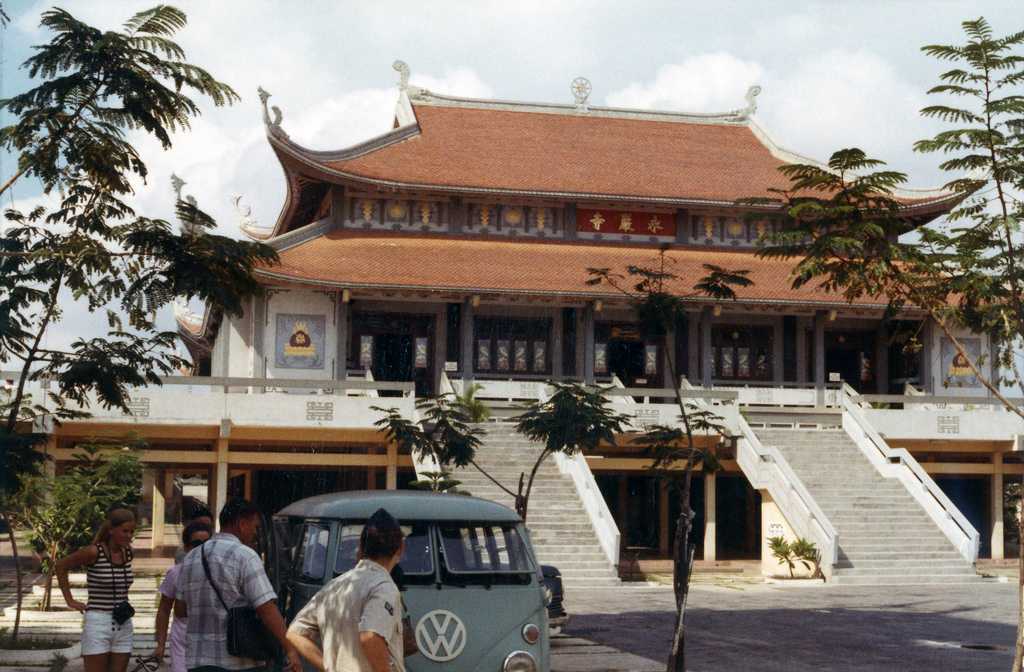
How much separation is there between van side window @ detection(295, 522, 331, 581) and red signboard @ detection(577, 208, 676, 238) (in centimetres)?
2923

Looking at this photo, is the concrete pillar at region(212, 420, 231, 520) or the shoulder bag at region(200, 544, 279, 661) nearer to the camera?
the shoulder bag at region(200, 544, 279, 661)

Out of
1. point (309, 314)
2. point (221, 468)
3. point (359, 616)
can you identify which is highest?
point (309, 314)

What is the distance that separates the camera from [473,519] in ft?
32.1

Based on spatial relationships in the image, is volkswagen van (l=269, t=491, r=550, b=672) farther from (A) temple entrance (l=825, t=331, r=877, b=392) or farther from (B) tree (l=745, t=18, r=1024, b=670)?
(A) temple entrance (l=825, t=331, r=877, b=392)

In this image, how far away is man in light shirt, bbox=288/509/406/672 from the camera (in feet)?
20.0

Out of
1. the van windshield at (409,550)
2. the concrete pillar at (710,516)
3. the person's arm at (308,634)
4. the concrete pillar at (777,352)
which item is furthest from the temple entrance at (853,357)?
the person's arm at (308,634)

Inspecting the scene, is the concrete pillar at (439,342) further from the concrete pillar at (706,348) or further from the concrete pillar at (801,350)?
the concrete pillar at (801,350)

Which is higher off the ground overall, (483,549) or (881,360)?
(881,360)

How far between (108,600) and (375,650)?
397 centimetres

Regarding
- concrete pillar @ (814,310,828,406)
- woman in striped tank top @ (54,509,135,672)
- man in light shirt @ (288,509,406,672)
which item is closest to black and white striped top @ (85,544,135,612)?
woman in striped tank top @ (54,509,135,672)

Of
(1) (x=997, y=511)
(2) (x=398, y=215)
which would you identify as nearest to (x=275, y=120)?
(2) (x=398, y=215)

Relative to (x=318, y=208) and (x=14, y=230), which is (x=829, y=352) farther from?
(x=14, y=230)

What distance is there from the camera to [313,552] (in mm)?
9867

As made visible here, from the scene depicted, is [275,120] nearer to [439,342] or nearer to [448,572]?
[439,342]
